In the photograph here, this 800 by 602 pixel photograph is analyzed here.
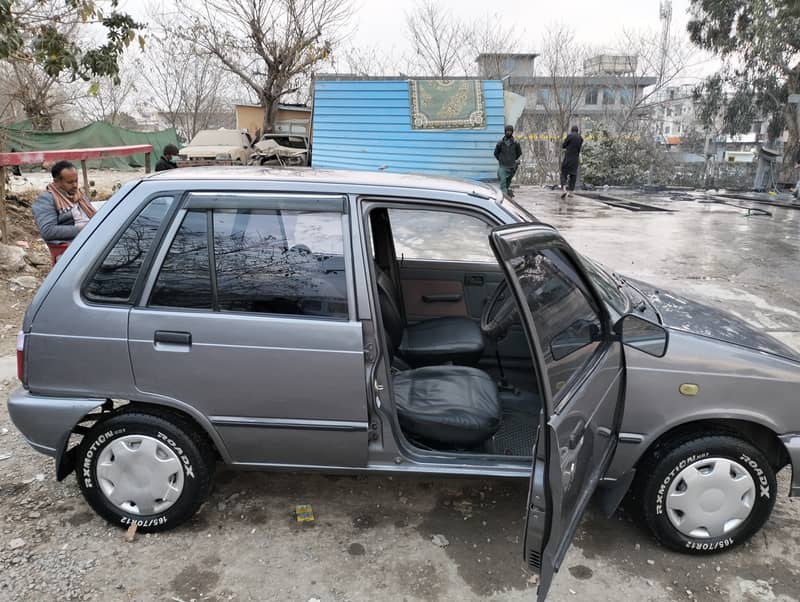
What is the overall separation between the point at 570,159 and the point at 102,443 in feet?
55.0

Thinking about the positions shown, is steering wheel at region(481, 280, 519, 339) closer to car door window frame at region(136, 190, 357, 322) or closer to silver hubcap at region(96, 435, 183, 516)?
car door window frame at region(136, 190, 357, 322)

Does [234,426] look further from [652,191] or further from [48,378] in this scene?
[652,191]

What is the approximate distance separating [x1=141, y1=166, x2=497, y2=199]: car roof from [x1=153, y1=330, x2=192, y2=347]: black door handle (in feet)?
2.34

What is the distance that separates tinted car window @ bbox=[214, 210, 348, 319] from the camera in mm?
2549

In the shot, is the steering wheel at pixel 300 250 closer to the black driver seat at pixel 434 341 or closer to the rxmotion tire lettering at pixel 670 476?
the black driver seat at pixel 434 341

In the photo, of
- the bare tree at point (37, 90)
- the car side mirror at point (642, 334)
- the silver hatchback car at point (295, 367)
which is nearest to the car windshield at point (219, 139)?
the bare tree at point (37, 90)

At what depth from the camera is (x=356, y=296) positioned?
8.27 ft

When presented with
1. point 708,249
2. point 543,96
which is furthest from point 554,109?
point 708,249

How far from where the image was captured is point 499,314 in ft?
11.0

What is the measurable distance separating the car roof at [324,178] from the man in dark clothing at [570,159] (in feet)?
47.8

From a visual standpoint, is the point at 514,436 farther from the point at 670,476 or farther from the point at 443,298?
the point at 443,298

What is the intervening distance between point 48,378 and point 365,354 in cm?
142

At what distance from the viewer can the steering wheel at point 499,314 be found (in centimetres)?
327

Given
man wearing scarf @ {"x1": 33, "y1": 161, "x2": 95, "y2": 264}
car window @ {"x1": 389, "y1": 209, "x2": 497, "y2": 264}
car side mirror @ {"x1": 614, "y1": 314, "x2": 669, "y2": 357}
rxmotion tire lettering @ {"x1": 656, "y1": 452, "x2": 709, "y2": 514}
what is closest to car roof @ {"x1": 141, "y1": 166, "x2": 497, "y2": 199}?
car side mirror @ {"x1": 614, "y1": 314, "x2": 669, "y2": 357}
